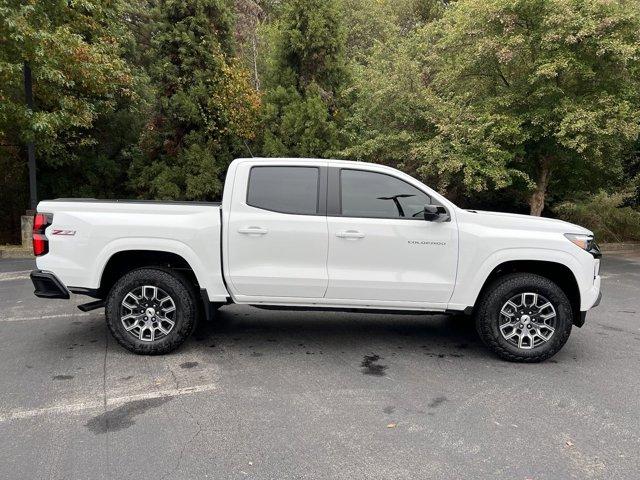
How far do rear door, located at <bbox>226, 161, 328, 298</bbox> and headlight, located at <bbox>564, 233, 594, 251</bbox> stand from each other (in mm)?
2279

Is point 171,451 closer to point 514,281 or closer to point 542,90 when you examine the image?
point 514,281

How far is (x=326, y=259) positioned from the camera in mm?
4781

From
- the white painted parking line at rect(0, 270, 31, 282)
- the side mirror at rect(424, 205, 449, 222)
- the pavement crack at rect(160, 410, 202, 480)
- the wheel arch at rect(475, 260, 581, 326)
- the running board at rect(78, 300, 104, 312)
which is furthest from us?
the white painted parking line at rect(0, 270, 31, 282)

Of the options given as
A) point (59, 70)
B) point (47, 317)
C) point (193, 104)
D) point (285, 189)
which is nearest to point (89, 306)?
point (47, 317)

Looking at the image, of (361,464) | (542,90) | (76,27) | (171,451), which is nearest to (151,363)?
(171,451)

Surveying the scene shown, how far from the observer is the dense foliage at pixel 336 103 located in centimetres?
1028

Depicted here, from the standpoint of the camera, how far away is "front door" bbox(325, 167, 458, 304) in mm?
4738

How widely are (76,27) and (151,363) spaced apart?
10.7 metres

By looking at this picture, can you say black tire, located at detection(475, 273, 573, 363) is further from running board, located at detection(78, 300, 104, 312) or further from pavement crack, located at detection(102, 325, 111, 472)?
running board, located at detection(78, 300, 104, 312)

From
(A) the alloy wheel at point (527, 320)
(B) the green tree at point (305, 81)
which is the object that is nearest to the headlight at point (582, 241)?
(A) the alloy wheel at point (527, 320)

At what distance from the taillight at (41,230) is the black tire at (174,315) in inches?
29.0

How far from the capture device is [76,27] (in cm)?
1220

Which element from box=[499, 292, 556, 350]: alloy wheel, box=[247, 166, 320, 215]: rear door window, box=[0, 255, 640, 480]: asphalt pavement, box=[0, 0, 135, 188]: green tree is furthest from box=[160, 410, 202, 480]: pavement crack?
box=[0, 0, 135, 188]: green tree

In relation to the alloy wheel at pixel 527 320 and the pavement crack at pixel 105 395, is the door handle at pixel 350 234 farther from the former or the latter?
the pavement crack at pixel 105 395
